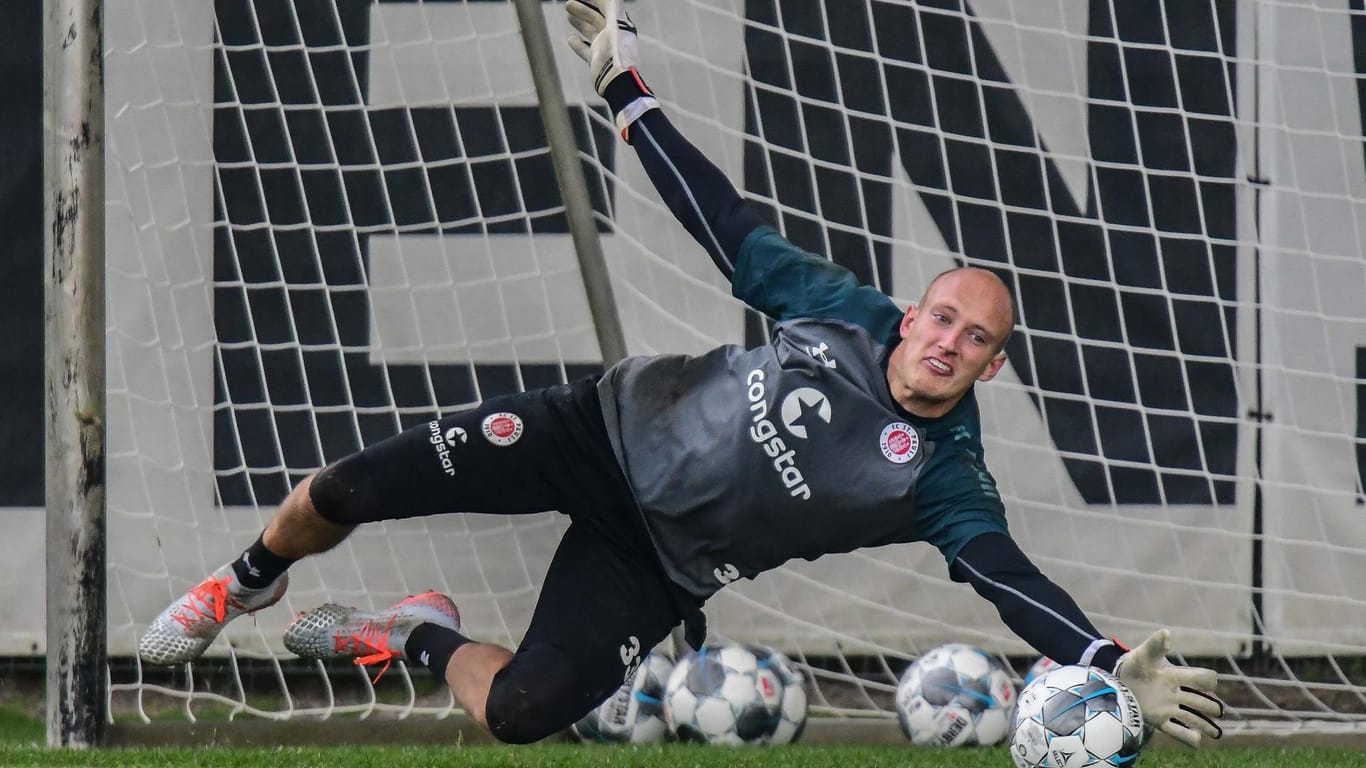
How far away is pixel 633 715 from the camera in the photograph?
14.2 ft

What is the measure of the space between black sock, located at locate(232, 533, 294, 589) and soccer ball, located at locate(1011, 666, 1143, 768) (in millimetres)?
1718

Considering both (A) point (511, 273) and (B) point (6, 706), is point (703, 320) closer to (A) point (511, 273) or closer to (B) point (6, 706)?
(A) point (511, 273)

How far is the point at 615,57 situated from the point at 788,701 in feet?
6.12

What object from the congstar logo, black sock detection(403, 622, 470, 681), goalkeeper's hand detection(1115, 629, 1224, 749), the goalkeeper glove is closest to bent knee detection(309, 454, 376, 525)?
black sock detection(403, 622, 470, 681)

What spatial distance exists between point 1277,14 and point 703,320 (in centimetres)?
200

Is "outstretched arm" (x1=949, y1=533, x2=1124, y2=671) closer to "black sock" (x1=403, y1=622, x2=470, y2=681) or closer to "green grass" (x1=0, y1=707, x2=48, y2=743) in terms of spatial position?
"black sock" (x1=403, y1=622, x2=470, y2=681)

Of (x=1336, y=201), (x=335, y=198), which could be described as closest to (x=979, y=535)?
(x=1336, y=201)

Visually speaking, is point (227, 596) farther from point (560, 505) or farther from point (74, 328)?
point (560, 505)

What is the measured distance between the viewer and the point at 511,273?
193 inches

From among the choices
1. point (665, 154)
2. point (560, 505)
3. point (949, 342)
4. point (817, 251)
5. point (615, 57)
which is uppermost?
point (615, 57)

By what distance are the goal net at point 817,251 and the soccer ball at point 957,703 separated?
555 millimetres

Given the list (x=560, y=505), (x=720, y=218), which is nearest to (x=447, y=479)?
(x=560, y=505)

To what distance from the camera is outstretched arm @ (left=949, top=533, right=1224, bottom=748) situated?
9.16ft

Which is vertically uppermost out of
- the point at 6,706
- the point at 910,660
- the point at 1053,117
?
the point at 1053,117
